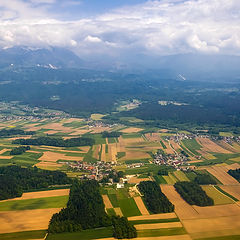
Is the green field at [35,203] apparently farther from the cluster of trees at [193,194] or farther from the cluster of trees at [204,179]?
the cluster of trees at [204,179]

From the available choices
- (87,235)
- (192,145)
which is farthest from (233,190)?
(192,145)

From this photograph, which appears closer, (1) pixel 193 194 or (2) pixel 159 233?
(2) pixel 159 233

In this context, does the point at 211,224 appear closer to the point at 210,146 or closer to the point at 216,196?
the point at 216,196

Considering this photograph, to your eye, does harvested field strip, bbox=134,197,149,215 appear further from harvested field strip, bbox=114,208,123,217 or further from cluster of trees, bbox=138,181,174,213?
harvested field strip, bbox=114,208,123,217

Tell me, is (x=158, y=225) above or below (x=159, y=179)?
above

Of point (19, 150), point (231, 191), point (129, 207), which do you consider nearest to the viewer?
point (129, 207)

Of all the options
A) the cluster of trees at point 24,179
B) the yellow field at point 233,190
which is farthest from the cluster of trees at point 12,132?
the yellow field at point 233,190

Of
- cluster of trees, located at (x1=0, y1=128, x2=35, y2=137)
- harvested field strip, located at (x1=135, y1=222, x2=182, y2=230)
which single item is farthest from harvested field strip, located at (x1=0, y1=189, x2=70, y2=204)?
cluster of trees, located at (x1=0, y1=128, x2=35, y2=137)
